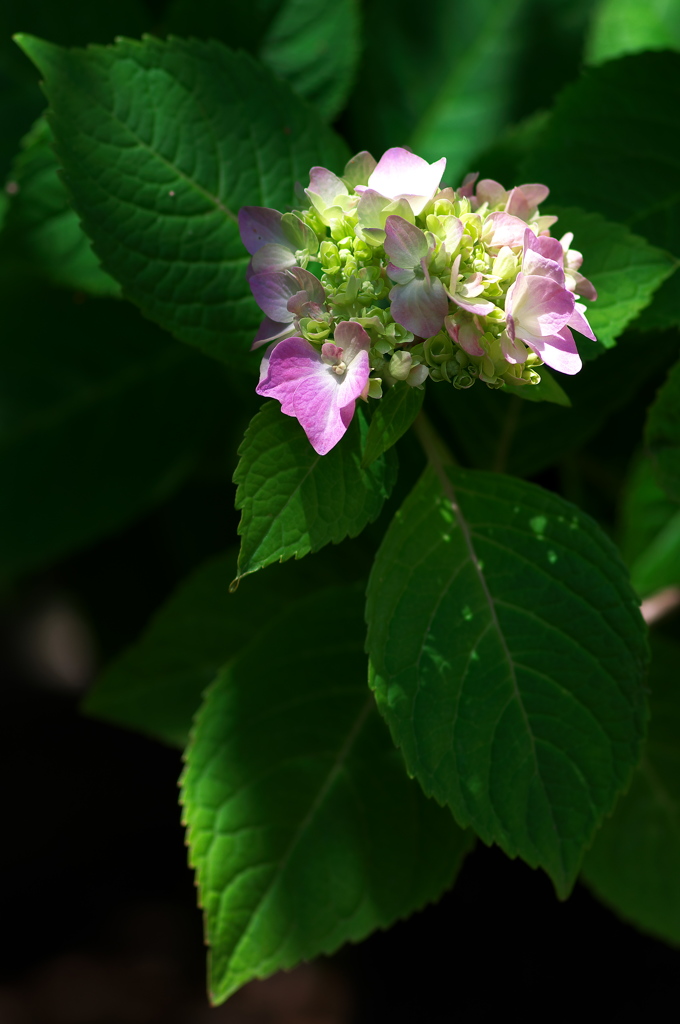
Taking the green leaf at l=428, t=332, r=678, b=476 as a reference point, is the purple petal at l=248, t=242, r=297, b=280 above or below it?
above

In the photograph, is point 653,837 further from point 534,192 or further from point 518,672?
point 534,192

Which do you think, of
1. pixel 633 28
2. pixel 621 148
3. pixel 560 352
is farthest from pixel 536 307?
pixel 633 28

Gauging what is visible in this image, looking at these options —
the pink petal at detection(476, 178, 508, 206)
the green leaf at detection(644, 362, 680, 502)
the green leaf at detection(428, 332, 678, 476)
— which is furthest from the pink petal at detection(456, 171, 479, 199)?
the green leaf at detection(428, 332, 678, 476)

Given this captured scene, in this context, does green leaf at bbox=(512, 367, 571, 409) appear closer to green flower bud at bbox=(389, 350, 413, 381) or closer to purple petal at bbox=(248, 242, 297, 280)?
green flower bud at bbox=(389, 350, 413, 381)

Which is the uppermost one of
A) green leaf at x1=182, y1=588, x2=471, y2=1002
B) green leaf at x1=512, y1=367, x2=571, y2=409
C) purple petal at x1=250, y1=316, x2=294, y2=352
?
purple petal at x1=250, y1=316, x2=294, y2=352

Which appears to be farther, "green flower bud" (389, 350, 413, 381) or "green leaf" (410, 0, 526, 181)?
"green leaf" (410, 0, 526, 181)

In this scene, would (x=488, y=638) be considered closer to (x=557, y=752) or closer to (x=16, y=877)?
(x=557, y=752)

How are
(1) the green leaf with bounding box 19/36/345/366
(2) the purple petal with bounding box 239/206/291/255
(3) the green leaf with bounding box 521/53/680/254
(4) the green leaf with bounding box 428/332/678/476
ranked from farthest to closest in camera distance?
(4) the green leaf with bounding box 428/332/678/476 → (3) the green leaf with bounding box 521/53/680/254 → (1) the green leaf with bounding box 19/36/345/366 → (2) the purple petal with bounding box 239/206/291/255
